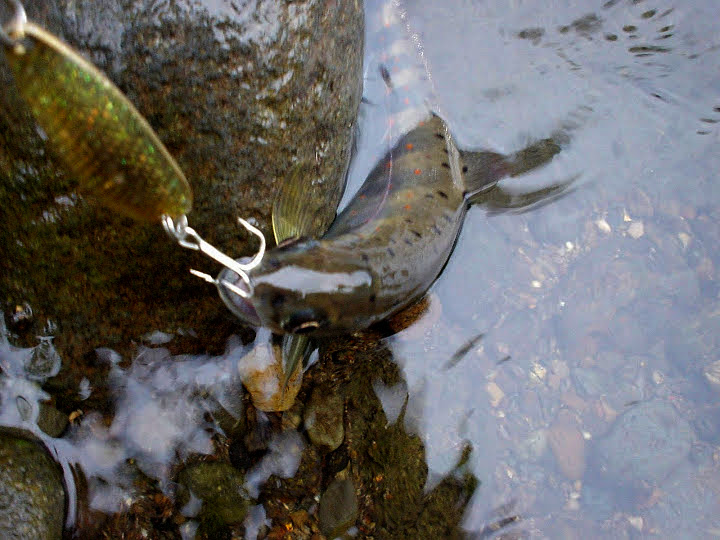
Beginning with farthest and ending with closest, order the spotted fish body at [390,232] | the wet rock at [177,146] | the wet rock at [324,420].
Result: the wet rock at [324,420], the wet rock at [177,146], the spotted fish body at [390,232]

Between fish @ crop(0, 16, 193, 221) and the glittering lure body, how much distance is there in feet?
1.88

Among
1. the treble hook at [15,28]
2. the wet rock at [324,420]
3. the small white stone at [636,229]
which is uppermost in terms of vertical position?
the treble hook at [15,28]

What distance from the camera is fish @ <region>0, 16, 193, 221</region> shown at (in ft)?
6.26

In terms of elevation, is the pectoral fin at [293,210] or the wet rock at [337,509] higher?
the pectoral fin at [293,210]

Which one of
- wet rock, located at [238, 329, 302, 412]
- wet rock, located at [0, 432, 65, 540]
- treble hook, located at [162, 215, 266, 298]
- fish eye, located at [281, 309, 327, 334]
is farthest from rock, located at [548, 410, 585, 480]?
wet rock, located at [0, 432, 65, 540]

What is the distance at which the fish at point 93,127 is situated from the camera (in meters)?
1.91

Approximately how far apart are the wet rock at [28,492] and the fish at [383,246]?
1551 millimetres

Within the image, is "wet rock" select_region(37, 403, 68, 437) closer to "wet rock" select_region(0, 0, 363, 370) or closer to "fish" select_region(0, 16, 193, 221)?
"wet rock" select_region(0, 0, 363, 370)

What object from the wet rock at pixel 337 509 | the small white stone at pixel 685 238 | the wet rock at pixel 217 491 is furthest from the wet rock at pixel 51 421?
the small white stone at pixel 685 238

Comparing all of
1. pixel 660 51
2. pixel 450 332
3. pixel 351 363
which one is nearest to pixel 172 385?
pixel 351 363

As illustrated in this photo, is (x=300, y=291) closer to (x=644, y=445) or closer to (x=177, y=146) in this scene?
(x=177, y=146)

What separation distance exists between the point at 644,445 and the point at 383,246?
92.8 inches

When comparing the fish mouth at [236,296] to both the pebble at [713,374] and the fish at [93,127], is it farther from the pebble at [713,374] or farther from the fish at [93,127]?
the pebble at [713,374]

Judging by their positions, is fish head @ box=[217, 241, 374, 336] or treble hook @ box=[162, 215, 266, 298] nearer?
treble hook @ box=[162, 215, 266, 298]
